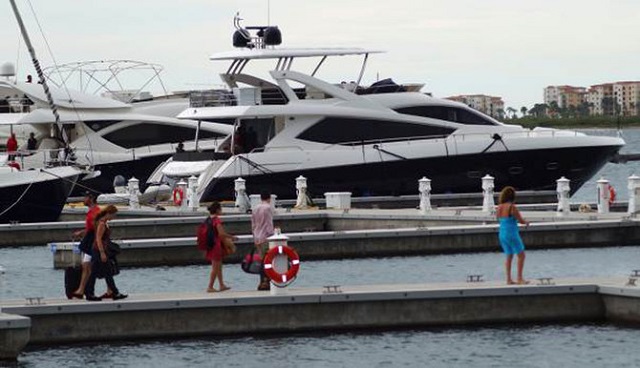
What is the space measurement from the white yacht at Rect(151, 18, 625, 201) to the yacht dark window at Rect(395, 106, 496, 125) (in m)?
0.03

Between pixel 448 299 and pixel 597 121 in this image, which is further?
pixel 597 121

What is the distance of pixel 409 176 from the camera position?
49.5 metres

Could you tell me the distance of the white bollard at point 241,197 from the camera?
1747 inches

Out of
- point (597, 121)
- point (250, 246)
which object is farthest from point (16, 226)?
point (597, 121)

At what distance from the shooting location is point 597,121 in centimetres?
17838

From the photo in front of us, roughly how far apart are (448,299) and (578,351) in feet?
7.01

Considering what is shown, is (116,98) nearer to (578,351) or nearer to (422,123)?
(422,123)

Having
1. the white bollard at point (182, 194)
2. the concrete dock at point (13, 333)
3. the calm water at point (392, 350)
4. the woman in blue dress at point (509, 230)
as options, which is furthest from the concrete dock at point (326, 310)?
the white bollard at point (182, 194)

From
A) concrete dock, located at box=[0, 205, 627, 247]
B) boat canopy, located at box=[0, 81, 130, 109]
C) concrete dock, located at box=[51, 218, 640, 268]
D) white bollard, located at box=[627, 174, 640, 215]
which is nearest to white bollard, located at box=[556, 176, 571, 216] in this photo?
white bollard, located at box=[627, 174, 640, 215]

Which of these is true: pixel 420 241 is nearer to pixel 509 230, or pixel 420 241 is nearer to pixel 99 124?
pixel 509 230

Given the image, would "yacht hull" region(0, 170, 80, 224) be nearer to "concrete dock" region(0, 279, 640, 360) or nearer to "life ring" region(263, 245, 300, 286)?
"concrete dock" region(0, 279, 640, 360)

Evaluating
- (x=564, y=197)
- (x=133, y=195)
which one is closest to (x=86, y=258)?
(x=564, y=197)

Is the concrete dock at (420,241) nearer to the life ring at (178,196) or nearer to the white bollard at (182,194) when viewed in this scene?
the white bollard at (182,194)

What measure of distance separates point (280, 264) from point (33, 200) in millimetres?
21835
